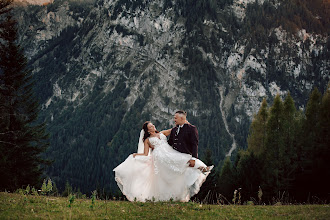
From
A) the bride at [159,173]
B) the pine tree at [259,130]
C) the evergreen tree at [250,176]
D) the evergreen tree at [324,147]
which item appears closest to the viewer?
the bride at [159,173]

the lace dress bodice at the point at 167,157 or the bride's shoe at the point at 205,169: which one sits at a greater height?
the lace dress bodice at the point at 167,157

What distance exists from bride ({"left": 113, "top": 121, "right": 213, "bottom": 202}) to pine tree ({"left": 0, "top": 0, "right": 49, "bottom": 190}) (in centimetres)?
1876

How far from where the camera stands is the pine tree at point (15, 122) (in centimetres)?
2803

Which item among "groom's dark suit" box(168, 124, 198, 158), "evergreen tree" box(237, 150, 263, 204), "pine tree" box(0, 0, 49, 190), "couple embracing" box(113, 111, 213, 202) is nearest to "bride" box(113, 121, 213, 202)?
"couple embracing" box(113, 111, 213, 202)

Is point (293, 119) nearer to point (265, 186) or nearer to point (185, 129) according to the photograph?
point (265, 186)

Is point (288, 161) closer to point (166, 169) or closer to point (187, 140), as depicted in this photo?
point (187, 140)

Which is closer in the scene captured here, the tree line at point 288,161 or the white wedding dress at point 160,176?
the white wedding dress at point 160,176

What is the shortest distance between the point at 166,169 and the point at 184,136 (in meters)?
1.41

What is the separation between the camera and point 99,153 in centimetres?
18662

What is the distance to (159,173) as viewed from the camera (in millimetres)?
12344

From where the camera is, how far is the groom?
12172mm

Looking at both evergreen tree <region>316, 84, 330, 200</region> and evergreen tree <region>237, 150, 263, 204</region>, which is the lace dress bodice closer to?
evergreen tree <region>316, 84, 330, 200</region>

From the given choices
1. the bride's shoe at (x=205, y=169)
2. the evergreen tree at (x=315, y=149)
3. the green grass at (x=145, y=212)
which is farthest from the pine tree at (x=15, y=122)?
the evergreen tree at (x=315, y=149)

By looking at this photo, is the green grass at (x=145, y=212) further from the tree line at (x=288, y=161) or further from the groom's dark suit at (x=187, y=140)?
the tree line at (x=288, y=161)
